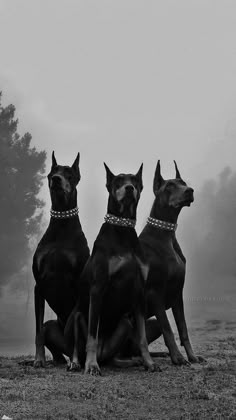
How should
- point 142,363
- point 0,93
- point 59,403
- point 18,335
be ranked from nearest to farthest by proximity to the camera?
point 59,403 < point 142,363 < point 18,335 < point 0,93

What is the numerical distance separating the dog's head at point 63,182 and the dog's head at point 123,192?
62cm

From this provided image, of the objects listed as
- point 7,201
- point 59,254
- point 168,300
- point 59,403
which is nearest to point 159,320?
point 168,300

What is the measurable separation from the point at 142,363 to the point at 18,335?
30.0 meters

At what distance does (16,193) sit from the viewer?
38.2 meters

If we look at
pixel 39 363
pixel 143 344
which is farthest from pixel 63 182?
pixel 39 363

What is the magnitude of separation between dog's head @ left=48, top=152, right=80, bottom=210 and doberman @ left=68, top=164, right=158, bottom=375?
639mm

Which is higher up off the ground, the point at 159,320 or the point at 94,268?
the point at 94,268

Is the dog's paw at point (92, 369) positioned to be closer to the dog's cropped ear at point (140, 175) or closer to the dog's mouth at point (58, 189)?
the dog's mouth at point (58, 189)

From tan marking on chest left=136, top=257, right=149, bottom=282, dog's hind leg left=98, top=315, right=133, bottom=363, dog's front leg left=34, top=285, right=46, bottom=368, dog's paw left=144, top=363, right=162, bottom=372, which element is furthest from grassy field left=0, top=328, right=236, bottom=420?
tan marking on chest left=136, top=257, right=149, bottom=282

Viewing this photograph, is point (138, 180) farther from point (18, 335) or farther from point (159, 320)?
point (18, 335)

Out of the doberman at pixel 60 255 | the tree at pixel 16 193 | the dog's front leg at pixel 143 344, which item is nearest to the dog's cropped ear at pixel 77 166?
the doberman at pixel 60 255

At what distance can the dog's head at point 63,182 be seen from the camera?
8.33 metres

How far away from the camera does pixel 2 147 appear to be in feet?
121

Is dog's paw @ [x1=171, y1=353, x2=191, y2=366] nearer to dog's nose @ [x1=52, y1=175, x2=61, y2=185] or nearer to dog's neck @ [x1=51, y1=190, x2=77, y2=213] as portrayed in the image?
dog's neck @ [x1=51, y1=190, x2=77, y2=213]
